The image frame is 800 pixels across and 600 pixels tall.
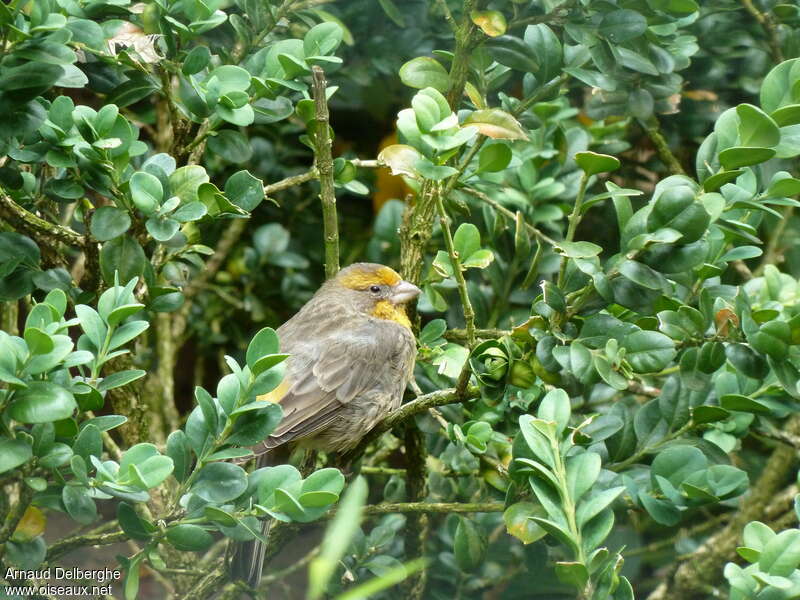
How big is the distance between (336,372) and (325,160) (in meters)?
0.78

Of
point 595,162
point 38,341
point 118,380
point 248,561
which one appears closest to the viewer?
point 38,341

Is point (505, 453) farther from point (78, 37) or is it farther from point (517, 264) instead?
point (78, 37)

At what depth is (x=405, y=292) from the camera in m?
2.52

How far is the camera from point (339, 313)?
116 inches

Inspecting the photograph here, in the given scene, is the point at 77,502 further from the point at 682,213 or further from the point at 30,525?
→ the point at 682,213

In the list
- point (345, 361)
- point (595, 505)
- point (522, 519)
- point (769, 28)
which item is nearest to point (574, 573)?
point (595, 505)

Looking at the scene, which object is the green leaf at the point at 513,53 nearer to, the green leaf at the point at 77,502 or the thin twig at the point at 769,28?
the thin twig at the point at 769,28

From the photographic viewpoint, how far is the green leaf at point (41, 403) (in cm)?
146

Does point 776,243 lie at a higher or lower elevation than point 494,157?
lower

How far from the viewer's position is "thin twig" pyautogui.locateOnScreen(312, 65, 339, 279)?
2.02 m

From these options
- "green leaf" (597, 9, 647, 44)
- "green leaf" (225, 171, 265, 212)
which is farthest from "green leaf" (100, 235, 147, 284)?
"green leaf" (597, 9, 647, 44)

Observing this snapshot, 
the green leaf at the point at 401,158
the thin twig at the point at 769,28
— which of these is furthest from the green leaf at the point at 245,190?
the thin twig at the point at 769,28

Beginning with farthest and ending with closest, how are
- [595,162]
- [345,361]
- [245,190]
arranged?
[345,361], [245,190], [595,162]

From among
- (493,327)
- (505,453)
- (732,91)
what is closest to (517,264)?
(493,327)
